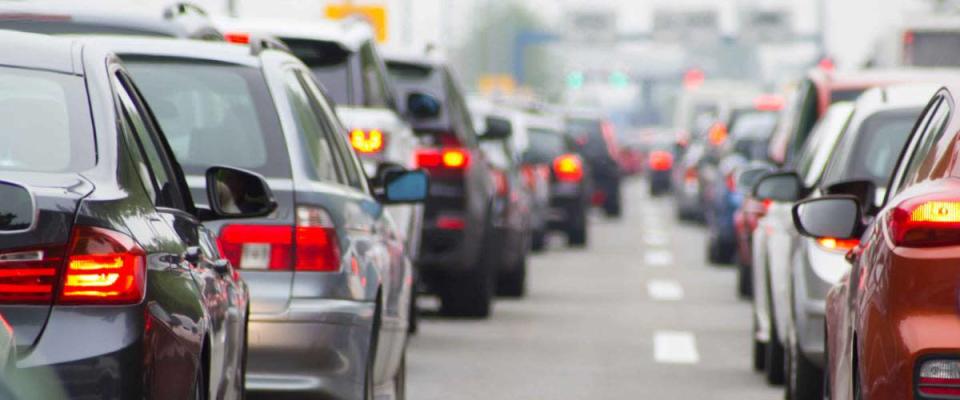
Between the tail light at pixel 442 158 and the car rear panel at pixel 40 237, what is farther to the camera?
the tail light at pixel 442 158

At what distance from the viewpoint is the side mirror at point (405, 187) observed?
32.0 ft

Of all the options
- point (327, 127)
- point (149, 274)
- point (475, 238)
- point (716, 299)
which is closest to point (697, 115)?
point (716, 299)

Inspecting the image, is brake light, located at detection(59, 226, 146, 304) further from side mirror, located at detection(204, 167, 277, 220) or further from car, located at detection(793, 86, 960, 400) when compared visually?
car, located at detection(793, 86, 960, 400)

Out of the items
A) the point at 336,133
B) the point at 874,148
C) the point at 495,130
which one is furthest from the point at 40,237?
the point at 495,130

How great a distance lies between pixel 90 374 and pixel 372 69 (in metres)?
8.56

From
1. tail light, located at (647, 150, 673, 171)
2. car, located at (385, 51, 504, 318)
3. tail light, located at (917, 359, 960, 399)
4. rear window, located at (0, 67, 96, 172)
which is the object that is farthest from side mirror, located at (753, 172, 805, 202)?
tail light, located at (647, 150, 673, 171)

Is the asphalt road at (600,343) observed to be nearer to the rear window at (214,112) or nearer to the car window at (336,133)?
the car window at (336,133)

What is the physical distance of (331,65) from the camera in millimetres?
13133

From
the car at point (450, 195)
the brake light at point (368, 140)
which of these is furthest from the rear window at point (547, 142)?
the brake light at point (368, 140)

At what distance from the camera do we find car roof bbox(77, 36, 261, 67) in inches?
329

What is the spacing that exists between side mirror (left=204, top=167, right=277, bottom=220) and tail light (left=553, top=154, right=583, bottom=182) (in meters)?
22.5

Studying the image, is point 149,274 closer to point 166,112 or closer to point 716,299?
point 166,112

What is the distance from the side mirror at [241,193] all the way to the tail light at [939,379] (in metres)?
1.73

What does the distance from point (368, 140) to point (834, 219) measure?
540cm
